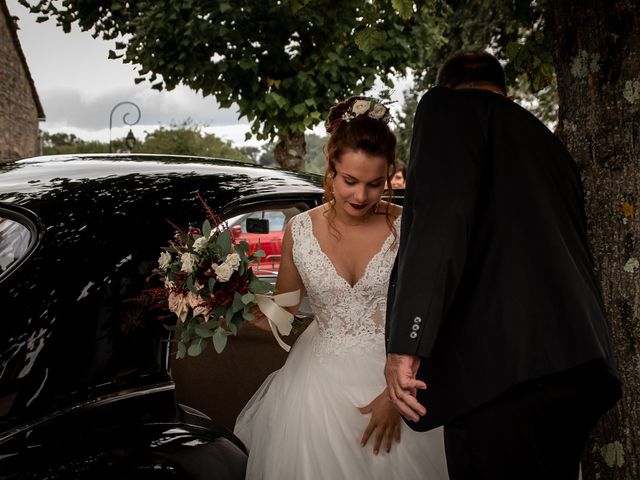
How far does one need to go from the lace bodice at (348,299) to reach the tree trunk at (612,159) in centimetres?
79

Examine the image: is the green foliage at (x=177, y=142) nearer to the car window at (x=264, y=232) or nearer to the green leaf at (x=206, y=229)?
the car window at (x=264, y=232)

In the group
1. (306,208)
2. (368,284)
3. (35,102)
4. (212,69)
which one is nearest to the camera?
(368,284)

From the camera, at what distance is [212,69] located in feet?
29.2

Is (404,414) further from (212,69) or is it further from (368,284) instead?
(212,69)

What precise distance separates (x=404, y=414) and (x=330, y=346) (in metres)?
0.78

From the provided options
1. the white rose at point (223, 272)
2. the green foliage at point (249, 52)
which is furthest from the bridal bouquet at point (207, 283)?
the green foliage at point (249, 52)

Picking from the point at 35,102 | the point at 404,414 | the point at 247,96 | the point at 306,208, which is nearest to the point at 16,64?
the point at 35,102

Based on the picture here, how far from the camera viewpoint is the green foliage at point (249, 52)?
8586 millimetres

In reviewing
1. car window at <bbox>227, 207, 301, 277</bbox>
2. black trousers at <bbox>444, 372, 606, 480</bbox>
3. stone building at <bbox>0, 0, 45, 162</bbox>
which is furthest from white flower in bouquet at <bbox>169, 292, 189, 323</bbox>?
stone building at <bbox>0, 0, 45, 162</bbox>

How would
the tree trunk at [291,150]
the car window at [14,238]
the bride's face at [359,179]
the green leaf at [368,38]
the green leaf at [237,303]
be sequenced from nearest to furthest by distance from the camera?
the car window at [14,238], the green leaf at [237,303], the bride's face at [359,179], the green leaf at [368,38], the tree trunk at [291,150]

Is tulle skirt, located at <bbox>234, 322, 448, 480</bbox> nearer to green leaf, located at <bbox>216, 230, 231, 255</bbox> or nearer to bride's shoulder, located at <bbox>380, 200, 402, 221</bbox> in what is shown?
bride's shoulder, located at <bbox>380, 200, 402, 221</bbox>

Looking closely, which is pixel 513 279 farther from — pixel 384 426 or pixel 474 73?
pixel 384 426

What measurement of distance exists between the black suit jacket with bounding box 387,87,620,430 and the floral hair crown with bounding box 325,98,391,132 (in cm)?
78

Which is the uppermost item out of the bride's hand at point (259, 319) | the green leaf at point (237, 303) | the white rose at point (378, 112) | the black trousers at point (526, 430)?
the white rose at point (378, 112)
